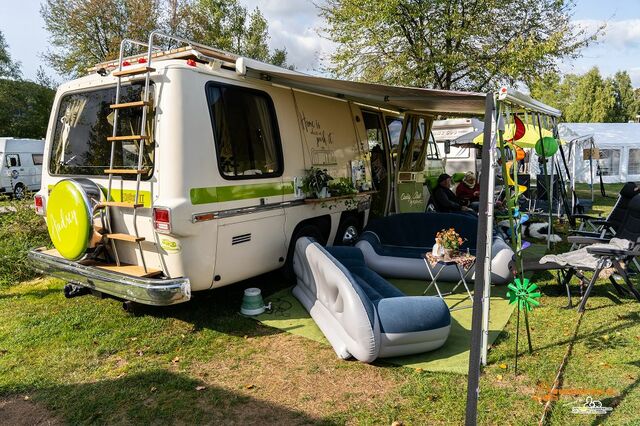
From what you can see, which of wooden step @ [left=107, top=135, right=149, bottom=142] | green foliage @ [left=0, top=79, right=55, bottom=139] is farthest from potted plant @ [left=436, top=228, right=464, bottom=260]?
green foliage @ [left=0, top=79, right=55, bottom=139]

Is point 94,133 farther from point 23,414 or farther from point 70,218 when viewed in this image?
point 23,414

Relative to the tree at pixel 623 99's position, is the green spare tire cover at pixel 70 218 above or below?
below

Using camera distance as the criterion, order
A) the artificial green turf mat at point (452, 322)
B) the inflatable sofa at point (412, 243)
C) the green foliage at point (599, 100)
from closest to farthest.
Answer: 1. the artificial green turf mat at point (452, 322)
2. the inflatable sofa at point (412, 243)
3. the green foliage at point (599, 100)

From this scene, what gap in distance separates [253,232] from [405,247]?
2.82m

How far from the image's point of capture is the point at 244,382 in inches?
139

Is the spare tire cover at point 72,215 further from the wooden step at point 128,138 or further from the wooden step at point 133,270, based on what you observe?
the wooden step at point 128,138

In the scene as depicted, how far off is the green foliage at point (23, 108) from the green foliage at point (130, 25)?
366 inches

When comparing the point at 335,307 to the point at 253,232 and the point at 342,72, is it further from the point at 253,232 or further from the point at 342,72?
the point at 342,72

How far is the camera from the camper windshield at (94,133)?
4.18 metres

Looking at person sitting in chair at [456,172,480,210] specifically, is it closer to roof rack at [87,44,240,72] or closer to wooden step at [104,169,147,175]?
roof rack at [87,44,240,72]

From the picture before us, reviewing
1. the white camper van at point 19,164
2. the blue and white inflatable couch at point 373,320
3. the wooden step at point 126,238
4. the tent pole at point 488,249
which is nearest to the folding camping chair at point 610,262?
the tent pole at point 488,249

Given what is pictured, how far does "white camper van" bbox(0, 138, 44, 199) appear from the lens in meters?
17.9

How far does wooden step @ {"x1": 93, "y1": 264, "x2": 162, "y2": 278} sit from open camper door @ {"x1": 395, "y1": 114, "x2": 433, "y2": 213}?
16.8 ft

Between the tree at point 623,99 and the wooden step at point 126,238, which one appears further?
the tree at point 623,99
